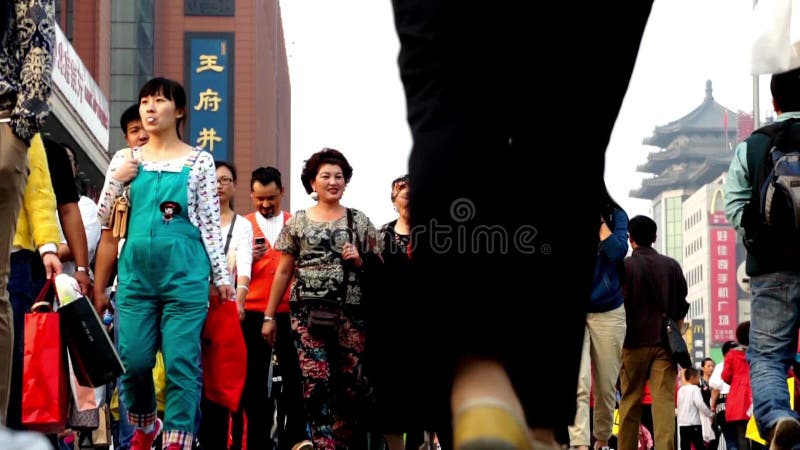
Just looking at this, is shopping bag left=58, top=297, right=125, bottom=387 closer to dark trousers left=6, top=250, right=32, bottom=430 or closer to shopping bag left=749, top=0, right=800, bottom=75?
dark trousers left=6, top=250, right=32, bottom=430

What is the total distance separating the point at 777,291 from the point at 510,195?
189 inches

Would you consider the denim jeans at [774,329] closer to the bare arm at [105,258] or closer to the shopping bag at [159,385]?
the bare arm at [105,258]

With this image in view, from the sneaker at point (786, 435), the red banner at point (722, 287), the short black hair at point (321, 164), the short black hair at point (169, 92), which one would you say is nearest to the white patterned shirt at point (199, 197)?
the short black hair at point (169, 92)

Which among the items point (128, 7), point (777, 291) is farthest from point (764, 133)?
point (128, 7)

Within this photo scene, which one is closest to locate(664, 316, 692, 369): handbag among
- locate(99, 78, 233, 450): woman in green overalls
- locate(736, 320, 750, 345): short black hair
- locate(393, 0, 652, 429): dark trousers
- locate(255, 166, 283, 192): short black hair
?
locate(736, 320, 750, 345): short black hair

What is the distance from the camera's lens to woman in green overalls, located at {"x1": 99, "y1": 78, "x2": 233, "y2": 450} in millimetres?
7469

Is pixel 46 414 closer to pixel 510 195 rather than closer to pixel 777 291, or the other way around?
pixel 777 291

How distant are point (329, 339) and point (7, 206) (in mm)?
A: 4750

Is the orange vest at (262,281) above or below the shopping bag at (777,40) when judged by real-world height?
below

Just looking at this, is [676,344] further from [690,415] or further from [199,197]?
[690,415]

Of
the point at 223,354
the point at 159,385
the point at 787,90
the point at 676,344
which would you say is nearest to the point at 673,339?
the point at 676,344

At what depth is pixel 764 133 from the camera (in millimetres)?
6891

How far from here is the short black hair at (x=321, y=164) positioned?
1007 centimetres

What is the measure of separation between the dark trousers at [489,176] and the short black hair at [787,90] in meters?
4.94
